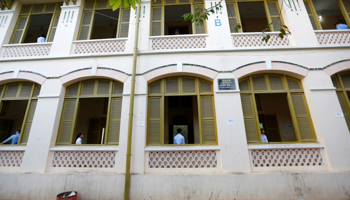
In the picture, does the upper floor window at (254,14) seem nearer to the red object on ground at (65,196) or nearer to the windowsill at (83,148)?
the windowsill at (83,148)

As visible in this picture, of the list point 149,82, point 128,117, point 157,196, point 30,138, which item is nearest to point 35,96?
point 30,138

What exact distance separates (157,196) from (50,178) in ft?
9.98

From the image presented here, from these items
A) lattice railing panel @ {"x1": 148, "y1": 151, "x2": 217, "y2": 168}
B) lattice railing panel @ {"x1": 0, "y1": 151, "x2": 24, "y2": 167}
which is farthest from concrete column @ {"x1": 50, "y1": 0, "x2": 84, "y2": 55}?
lattice railing panel @ {"x1": 148, "y1": 151, "x2": 217, "y2": 168}

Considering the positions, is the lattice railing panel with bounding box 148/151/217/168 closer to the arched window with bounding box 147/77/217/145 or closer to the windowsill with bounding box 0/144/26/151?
the arched window with bounding box 147/77/217/145

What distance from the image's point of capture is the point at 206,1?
6660 mm

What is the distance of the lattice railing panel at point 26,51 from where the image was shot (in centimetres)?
645

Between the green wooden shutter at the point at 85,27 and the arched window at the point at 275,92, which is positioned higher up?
the green wooden shutter at the point at 85,27

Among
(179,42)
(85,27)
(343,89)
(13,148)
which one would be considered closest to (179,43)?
(179,42)

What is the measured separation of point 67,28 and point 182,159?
6.36 metres

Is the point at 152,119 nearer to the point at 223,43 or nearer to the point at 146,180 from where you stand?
the point at 146,180

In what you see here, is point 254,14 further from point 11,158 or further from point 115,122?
point 11,158

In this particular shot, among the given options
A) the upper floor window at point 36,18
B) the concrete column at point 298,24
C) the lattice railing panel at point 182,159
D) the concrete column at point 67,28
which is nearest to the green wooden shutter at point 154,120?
the lattice railing panel at point 182,159

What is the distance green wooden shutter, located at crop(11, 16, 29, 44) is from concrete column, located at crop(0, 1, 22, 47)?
128mm

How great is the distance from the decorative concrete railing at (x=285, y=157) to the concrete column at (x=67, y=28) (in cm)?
708
